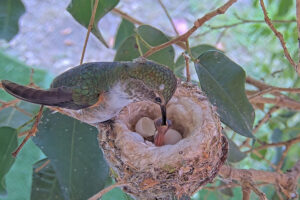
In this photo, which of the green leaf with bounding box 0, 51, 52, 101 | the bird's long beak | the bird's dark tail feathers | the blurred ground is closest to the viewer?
the bird's dark tail feathers

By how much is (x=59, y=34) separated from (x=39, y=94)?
3.26 m

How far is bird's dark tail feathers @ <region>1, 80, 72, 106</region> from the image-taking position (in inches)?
25.6

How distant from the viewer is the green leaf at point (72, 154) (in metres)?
0.83

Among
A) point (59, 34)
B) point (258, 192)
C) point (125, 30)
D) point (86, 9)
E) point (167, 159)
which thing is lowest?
point (258, 192)

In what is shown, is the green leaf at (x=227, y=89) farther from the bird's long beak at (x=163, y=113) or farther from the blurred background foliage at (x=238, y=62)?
the blurred background foliage at (x=238, y=62)

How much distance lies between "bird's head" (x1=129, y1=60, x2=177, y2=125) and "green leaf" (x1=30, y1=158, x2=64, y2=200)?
1.27 ft

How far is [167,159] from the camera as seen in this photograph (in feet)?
2.83

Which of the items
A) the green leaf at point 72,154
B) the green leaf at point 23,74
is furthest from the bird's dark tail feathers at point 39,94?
the green leaf at point 23,74

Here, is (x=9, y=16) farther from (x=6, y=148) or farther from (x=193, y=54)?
(x=193, y=54)

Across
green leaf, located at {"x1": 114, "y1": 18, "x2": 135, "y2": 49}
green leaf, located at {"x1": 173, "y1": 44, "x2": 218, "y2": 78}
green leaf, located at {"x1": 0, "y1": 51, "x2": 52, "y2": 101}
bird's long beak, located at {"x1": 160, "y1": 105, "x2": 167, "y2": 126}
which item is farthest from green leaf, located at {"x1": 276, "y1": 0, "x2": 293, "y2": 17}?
green leaf, located at {"x1": 0, "y1": 51, "x2": 52, "y2": 101}

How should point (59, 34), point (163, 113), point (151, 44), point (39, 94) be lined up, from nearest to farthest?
point (39, 94)
point (163, 113)
point (151, 44)
point (59, 34)

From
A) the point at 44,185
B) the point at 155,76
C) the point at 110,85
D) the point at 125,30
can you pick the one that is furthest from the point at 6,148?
the point at 125,30

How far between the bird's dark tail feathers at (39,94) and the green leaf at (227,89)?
32 centimetres

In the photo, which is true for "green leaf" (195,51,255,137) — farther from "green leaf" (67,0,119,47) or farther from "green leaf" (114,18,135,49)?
"green leaf" (114,18,135,49)
